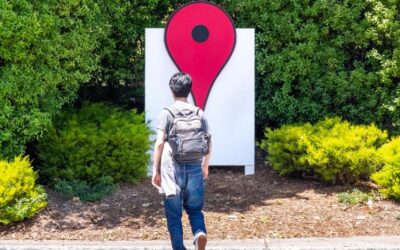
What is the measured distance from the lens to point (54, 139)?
8.00 m

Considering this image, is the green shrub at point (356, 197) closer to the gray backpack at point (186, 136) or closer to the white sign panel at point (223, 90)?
the white sign panel at point (223, 90)

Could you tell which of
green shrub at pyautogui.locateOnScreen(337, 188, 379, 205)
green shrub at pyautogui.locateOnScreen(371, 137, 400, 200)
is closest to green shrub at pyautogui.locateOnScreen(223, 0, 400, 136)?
green shrub at pyautogui.locateOnScreen(371, 137, 400, 200)

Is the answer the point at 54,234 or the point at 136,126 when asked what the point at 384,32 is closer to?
the point at 136,126

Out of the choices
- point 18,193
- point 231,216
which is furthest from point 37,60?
point 231,216

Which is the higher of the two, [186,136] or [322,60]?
[322,60]

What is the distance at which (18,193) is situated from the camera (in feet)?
22.2

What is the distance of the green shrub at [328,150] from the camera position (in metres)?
7.98

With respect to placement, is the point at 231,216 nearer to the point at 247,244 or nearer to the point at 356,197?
the point at 247,244

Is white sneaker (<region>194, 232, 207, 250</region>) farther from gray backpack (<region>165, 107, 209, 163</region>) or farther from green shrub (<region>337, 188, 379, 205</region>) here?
green shrub (<region>337, 188, 379, 205</region>)

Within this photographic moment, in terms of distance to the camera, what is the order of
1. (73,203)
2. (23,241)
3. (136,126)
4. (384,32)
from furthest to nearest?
1. (384,32)
2. (136,126)
3. (73,203)
4. (23,241)

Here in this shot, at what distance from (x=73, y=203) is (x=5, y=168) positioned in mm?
936

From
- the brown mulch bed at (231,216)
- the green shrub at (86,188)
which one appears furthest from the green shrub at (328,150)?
the green shrub at (86,188)

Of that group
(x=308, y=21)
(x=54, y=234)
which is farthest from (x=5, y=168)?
(x=308, y=21)

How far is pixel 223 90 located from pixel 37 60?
228cm
